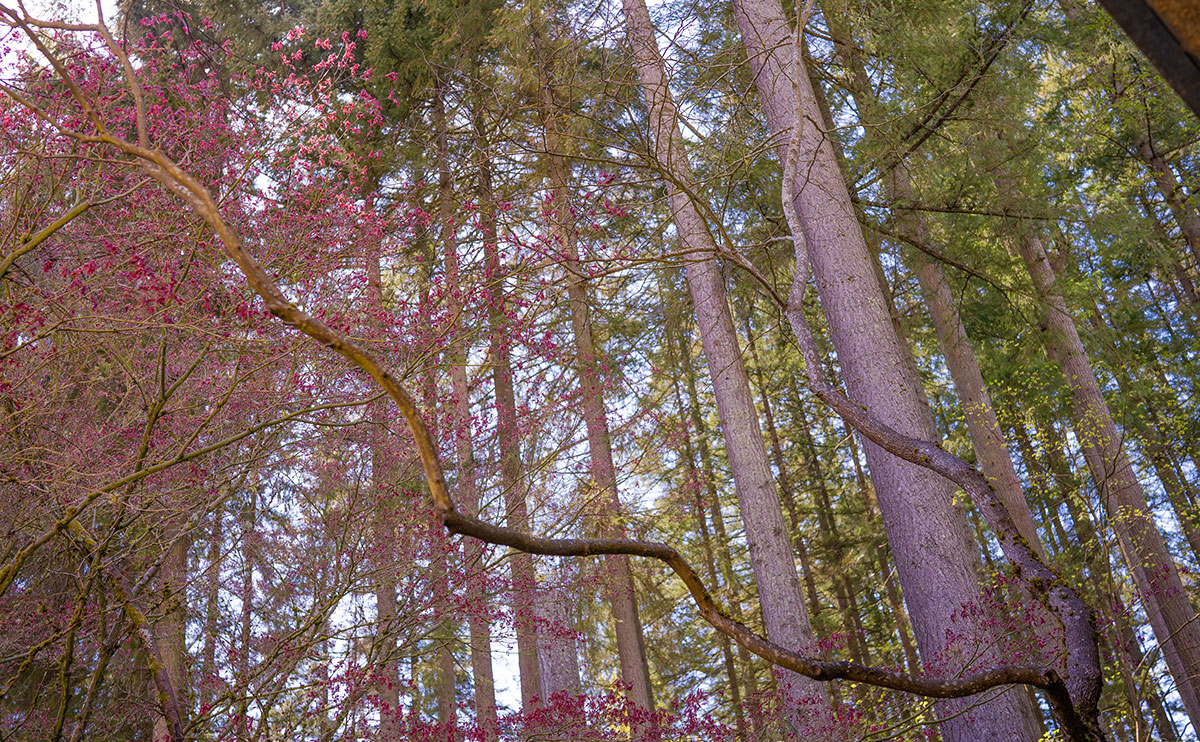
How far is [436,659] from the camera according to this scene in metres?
9.71

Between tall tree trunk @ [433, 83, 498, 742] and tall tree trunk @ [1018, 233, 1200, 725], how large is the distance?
6.17 meters

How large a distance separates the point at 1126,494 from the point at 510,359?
305 inches

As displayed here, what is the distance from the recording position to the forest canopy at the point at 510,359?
393 centimetres

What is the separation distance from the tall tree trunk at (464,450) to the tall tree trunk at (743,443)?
6.90ft

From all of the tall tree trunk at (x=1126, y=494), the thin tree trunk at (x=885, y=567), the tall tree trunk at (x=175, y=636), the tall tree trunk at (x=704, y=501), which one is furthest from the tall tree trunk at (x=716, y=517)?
the tall tree trunk at (x=175, y=636)

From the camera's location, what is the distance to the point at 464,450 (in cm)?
727

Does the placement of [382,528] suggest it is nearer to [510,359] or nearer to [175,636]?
[175,636]

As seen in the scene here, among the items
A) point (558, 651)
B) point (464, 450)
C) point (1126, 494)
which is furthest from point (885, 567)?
point (464, 450)

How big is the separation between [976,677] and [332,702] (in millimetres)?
4283

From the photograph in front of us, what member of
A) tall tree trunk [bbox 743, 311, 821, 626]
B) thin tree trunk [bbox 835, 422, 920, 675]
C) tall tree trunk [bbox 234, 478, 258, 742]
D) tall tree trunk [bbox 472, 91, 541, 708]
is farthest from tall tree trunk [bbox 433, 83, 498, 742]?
thin tree trunk [bbox 835, 422, 920, 675]

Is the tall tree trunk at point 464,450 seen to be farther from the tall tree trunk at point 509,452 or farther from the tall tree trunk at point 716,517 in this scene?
the tall tree trunk at point 716,517

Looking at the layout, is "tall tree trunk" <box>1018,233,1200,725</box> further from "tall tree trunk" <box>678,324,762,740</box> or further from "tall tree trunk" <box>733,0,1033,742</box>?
"tall tree trunk" <box>678,324,762,740</box>

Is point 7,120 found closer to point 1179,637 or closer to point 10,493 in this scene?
point 10,493

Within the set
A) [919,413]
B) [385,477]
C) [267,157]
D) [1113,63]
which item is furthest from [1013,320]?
[267,157]
